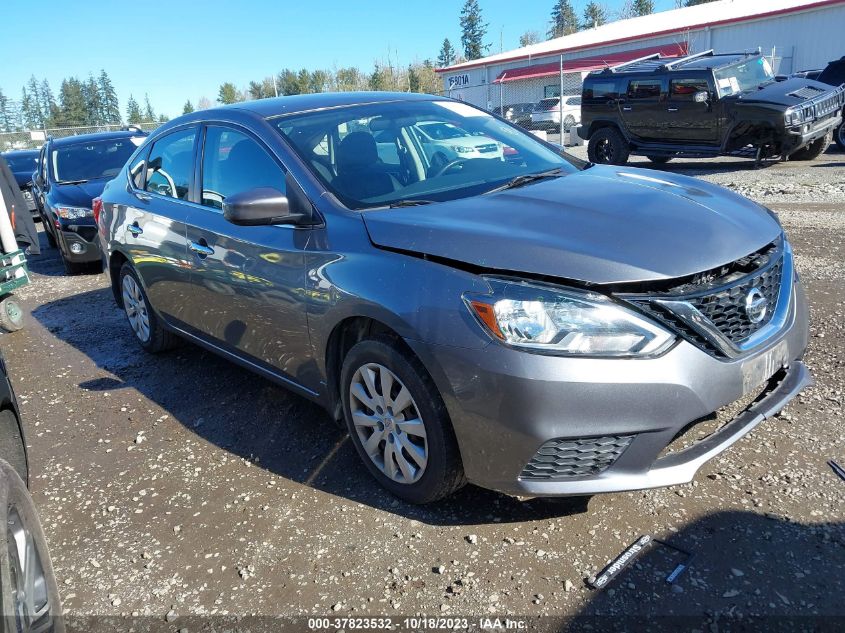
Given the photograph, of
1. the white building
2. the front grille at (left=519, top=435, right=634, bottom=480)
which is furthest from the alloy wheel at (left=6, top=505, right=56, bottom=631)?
the white building

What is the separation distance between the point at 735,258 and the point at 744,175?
34.7 ft

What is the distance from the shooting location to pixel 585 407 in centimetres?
235

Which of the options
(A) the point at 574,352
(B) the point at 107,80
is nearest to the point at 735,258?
(A) the point at 574,352

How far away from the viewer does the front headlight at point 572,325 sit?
7.73ft

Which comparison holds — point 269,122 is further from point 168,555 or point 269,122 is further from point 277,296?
point 168,555

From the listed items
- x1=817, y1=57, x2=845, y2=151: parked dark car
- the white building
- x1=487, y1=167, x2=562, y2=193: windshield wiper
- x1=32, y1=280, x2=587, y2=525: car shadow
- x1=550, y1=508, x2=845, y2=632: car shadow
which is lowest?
x1=550, y1=508, x2=845, y2=632: car shadow

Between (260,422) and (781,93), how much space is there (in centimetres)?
1139

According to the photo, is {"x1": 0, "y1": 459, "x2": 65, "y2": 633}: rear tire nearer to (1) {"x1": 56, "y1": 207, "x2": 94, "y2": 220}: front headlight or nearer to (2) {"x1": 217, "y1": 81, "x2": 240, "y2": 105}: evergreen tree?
(1) {"x1": 56, "y1": 207, "x2": 94, "y2": 220}: front headlight

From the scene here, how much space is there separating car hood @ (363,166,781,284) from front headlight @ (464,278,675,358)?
9cm

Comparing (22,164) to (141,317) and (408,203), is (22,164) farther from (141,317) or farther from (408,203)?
(408,203)

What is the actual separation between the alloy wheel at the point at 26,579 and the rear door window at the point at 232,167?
1850mm

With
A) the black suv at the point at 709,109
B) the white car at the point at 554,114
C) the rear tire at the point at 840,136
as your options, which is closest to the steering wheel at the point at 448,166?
the black suv at the point at 709,109

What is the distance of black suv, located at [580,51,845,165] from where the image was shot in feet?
38.2

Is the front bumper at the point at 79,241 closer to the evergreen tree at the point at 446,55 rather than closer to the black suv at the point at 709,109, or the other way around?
the black suv at the point at 709,109
